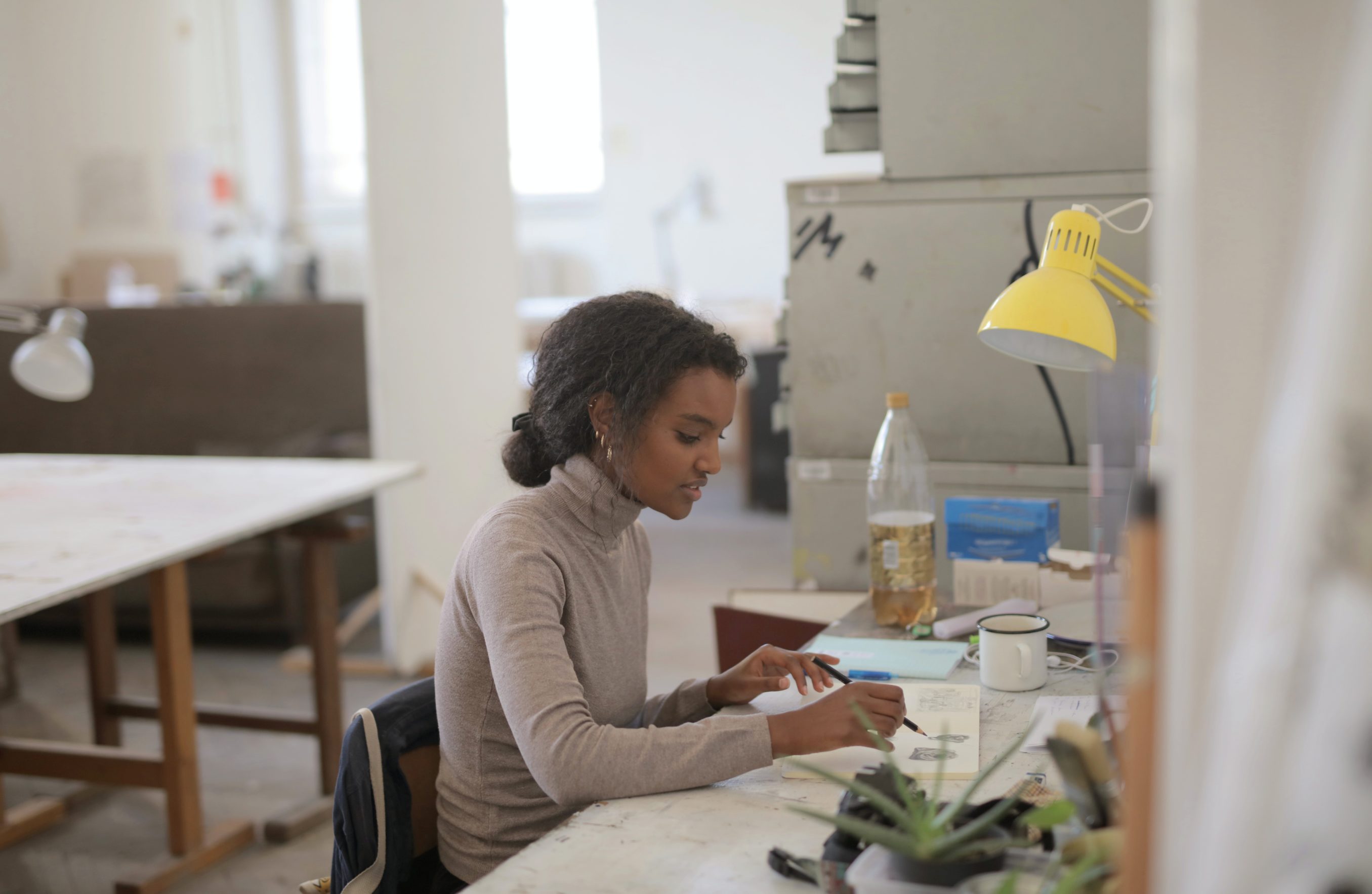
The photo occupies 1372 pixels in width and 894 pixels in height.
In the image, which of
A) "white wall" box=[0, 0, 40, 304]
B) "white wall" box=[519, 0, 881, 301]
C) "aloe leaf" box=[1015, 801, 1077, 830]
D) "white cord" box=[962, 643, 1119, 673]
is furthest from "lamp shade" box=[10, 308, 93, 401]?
"white wall" box=[519, 0, 881, 301]

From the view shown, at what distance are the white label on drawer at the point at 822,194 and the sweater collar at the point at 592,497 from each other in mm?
1031

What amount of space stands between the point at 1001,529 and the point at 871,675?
0.46 metres

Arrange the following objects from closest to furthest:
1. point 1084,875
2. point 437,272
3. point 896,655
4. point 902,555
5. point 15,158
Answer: point 1084,875 → point 896,655 → point 902,555 → point 437,272 → point 15,158

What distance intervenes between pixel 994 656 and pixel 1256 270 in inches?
36.8

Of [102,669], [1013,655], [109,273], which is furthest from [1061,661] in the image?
[109,273]

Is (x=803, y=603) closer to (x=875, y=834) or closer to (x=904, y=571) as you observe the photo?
(x=904, y=571)

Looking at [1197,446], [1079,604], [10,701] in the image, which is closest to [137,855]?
[10,701]

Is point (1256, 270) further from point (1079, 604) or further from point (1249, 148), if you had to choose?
point (1079, 604)

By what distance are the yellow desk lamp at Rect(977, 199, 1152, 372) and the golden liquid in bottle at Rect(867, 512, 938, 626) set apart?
1.14 feet

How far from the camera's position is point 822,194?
217 cm

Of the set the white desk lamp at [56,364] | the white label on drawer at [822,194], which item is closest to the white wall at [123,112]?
the white desk lamp at [56,364]

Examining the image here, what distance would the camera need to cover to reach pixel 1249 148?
1.62 feet

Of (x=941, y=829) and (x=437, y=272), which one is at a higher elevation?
(x=437, y=272)

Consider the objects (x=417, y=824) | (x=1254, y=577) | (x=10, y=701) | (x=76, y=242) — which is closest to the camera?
(x=1254, y=577)
